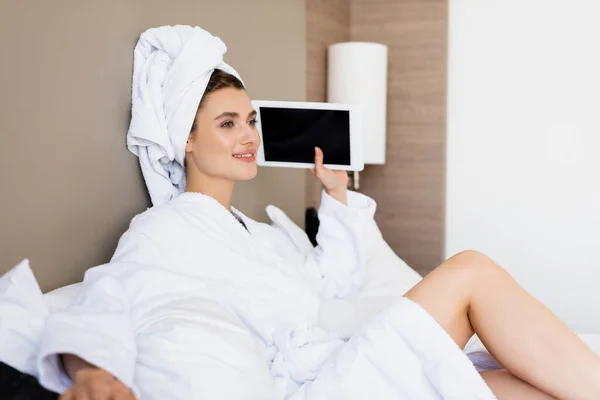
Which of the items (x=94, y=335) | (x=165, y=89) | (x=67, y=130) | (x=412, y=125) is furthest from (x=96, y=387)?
(x=412, y=125)

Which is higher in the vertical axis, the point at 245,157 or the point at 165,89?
the point at 165,89

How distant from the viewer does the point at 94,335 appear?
3.40 ft

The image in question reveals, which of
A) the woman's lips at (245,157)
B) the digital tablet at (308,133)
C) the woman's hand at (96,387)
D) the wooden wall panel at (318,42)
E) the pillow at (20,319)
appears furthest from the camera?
the wooden wall panel at (318,42)

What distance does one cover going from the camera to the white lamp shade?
9.39ft

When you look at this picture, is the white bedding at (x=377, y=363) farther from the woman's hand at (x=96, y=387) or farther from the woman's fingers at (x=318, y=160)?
the woman's fingers at (x=318, y=160)

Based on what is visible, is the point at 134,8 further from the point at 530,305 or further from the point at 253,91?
the point at 530,305

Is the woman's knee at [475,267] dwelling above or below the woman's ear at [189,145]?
below

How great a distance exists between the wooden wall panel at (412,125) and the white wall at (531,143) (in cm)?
8

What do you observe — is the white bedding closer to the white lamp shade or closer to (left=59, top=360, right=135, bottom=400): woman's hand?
(left=59, top=360, right=135, bottom=400): woman's hand

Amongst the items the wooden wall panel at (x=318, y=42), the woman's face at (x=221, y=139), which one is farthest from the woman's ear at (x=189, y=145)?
the wooden wall panel at (x=318, y=42)

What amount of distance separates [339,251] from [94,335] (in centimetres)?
109

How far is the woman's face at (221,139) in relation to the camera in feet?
5.64

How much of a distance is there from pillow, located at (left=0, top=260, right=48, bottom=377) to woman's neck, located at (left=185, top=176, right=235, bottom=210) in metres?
0.66

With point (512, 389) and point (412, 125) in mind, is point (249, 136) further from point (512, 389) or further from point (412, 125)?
point (412, 125)
